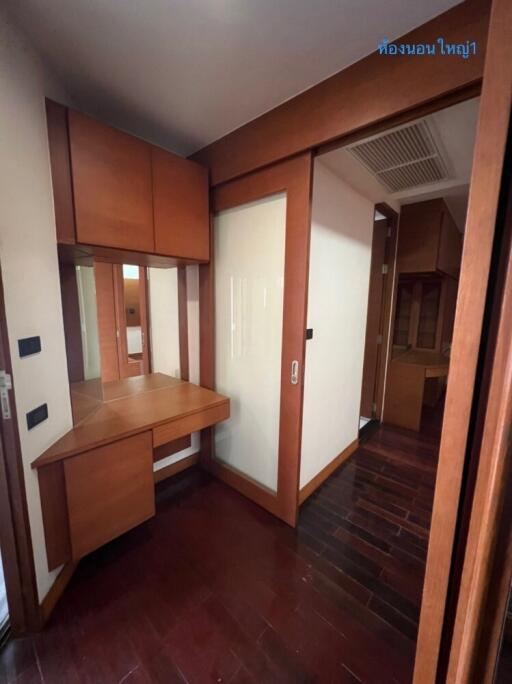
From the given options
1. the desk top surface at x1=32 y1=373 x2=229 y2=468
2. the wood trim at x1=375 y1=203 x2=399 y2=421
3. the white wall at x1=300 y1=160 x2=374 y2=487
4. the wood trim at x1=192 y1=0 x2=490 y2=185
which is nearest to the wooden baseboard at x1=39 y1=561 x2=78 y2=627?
the desk top surface at x1=32 y1=373 x2=229 y2=468

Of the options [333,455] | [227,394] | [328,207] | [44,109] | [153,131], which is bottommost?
[333,455]

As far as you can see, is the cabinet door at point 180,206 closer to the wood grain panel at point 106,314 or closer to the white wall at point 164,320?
the white wall at point 164,320

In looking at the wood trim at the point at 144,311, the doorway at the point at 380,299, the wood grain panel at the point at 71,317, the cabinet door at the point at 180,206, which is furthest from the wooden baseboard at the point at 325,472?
the cabinet door at the point at 180,206

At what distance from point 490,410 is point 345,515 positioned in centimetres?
194

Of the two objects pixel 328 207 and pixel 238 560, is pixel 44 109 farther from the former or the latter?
pixel 238 560

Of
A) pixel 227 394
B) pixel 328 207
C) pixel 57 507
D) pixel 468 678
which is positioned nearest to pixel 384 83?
pixel 328 207

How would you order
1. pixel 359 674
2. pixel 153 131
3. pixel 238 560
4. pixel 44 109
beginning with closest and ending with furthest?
pixel 359 674, pixel 44 109, pixel 238 560, pixel 153 131

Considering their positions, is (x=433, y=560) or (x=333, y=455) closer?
(x=433, y=560)

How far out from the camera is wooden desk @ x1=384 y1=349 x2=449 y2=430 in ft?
10.3

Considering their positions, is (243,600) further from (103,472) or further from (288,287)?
(288,287)

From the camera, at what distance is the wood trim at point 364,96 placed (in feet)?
3.39

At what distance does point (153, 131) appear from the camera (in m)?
1.89

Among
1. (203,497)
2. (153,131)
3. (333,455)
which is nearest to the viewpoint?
(153,131)

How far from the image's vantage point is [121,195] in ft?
5.18
